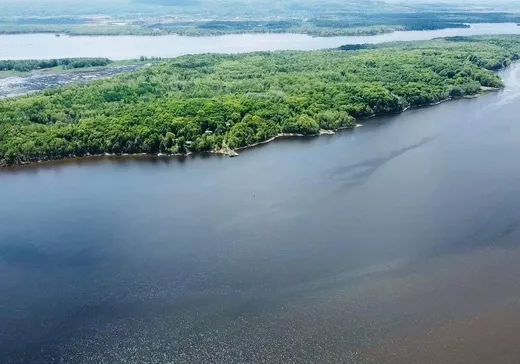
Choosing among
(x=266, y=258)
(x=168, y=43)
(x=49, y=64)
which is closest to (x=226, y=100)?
(x=266, y=258)

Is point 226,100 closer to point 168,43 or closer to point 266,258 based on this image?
point 266,258

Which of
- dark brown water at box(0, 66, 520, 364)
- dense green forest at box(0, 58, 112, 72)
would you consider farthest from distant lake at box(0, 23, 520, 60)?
dark brown water at box(0, 66, 520, 364)

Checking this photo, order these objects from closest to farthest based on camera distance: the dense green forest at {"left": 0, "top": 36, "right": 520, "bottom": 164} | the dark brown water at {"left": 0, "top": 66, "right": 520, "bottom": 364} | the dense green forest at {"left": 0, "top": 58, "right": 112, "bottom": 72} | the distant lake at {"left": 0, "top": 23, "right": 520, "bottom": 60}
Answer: the dark brown water at {"left": 0, "top": 66, "right": 520, "bottom": 364} → the dense green forest at {"left": 0, "top": 36, "right": 520, "bottom": 164} → the dense green forest at {"left": 0, "top": 58, "right": 112, "bottom": 72} → the distant lake at {"left": 0, "top": 23, "right": 520, "bottom": 60}

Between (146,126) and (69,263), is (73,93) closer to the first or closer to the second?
(146,126)

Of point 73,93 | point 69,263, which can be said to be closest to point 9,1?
A: point 73,93

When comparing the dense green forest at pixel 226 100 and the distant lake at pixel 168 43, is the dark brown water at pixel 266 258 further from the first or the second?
the distant lake at pixel 168 43

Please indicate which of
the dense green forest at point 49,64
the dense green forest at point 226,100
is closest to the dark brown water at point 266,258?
the dense green forest at point 226,100

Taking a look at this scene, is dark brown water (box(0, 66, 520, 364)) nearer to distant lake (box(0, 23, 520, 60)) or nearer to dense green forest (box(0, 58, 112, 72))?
dense green forest (box(0, 58, 112, 72))
